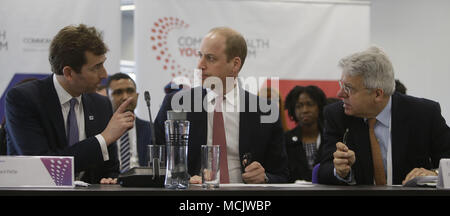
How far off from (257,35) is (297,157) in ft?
4.50

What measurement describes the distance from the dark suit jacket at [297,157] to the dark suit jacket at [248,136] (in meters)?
1.33

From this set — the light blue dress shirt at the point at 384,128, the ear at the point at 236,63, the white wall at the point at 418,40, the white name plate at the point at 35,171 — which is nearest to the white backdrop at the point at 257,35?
the white wall at the point at 418,40

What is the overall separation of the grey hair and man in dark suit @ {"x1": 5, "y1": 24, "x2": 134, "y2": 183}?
3.90 feet

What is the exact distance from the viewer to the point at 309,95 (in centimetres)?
481

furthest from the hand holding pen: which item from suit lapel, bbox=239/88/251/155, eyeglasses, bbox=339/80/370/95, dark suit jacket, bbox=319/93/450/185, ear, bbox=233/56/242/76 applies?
ear, bbox=233/56/242/76

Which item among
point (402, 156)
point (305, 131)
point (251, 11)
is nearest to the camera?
point (402, 156)

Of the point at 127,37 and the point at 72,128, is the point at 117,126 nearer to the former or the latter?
the point at 72,128

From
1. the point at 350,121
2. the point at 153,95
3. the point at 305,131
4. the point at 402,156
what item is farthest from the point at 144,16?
the point at 402,156

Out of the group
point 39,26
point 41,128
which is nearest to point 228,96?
point 41,128

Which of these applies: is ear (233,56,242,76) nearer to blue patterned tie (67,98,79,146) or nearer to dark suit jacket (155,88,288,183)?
dark suit jacket (155,88,288,183)
